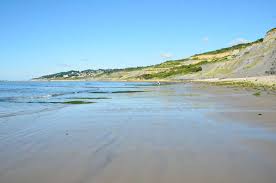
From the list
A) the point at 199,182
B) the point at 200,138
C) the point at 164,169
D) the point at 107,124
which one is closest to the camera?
the point at 199,182

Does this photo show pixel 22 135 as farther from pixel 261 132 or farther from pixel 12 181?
pixel 261 132

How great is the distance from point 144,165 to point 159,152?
1.10 metres

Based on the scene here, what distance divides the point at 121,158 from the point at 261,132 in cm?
479

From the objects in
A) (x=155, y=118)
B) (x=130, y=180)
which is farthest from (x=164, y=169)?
(x=155, y=118)

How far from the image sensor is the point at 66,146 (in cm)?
809

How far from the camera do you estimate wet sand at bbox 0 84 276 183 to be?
571 cm

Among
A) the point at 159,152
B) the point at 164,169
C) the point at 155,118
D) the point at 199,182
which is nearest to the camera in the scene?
Result: the point at 199,182

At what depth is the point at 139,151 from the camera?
7.50 m

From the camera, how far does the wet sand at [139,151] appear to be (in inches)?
225

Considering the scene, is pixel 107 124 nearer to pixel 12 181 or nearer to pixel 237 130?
pixel 237 130

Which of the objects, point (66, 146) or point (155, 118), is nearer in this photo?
point (66, 146)

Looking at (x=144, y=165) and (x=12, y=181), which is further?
(x=144, y=165)

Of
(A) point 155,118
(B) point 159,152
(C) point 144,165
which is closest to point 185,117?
(A) point 155,118

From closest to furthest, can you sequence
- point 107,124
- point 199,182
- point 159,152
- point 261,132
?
point 199,182 < point 159,152 < point 261,132 < point 107,124
